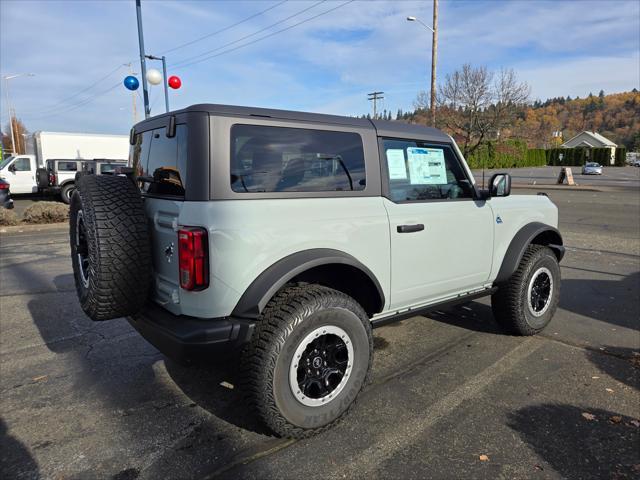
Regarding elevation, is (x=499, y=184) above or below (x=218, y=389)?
above

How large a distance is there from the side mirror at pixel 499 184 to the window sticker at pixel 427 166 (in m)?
0.43

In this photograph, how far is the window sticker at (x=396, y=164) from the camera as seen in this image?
10.6 feet

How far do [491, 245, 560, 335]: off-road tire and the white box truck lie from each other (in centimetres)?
2112

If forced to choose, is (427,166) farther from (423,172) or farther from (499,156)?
(499,156)

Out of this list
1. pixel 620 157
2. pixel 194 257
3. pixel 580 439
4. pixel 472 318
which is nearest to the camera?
pixel 194 257

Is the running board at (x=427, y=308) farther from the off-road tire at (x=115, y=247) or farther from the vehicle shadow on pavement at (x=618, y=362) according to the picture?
the off-road tire at (x=115, y=247)

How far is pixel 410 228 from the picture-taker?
3.18 metres

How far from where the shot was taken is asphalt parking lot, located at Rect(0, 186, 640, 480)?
2.45 m

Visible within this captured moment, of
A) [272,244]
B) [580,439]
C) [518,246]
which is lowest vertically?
[580,439]

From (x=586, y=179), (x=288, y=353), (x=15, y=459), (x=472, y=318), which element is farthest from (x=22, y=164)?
(x=586, y=179)

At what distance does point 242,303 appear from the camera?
244cm

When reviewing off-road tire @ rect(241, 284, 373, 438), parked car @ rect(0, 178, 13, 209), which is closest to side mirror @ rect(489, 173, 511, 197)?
off-road tire @ rect(241, 284, 373, 438)

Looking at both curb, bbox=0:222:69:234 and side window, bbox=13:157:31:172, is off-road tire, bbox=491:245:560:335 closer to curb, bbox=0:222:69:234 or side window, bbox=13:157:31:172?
curb, bbox=0:222:69:234

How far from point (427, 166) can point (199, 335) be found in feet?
7.15
